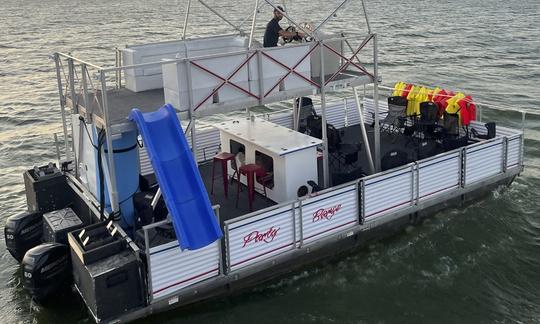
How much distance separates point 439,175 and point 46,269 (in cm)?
836

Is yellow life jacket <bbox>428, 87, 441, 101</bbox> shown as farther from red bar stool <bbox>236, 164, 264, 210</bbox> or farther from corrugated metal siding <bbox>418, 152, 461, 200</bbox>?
red bar stool <bbox>236, 164, 264, 210</bbox>

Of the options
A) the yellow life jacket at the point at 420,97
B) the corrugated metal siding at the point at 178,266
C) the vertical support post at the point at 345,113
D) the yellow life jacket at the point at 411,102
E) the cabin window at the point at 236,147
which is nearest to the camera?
the corrugated metal siding at the point at 178,266

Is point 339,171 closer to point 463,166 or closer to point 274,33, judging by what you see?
point 463,166

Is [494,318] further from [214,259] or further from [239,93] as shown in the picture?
[239,93]

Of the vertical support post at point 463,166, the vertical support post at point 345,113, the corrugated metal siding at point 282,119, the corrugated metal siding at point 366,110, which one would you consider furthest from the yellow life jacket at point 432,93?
the corrugated metal siding at point 282,119

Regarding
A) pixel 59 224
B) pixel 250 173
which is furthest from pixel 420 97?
pixel 59 224

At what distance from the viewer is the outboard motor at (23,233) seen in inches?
495

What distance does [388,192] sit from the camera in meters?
12.7

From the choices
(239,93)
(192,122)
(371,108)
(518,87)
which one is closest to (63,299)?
(192,122)

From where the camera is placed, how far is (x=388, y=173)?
41.2ft

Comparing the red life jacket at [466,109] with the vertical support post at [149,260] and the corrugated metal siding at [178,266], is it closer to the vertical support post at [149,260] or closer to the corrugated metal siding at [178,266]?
the corrugated metal siding at [178,266]

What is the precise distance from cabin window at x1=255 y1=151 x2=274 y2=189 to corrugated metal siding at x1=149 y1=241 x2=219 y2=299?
3.04m

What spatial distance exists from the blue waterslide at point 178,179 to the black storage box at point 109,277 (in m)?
1.03

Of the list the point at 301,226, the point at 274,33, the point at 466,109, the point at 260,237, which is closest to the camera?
the point at 260,237
